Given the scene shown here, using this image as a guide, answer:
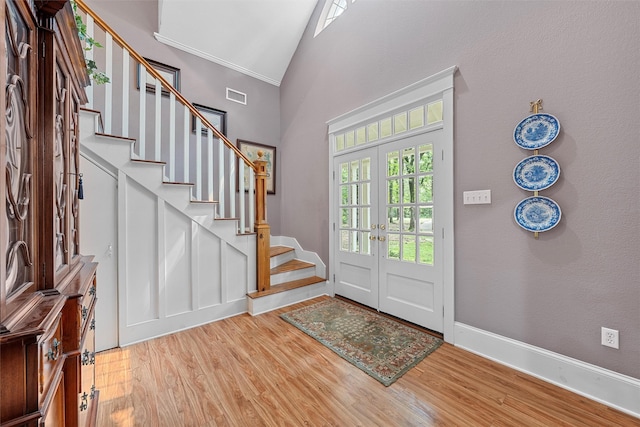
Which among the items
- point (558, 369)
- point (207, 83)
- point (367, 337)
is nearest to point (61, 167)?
point (367, 337)

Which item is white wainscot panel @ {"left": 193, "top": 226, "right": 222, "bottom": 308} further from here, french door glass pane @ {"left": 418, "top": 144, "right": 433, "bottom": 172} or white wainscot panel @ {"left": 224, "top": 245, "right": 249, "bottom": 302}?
french door glass pane @ {"left": 418, "top": 144, "right": 433, "bottom": 172}

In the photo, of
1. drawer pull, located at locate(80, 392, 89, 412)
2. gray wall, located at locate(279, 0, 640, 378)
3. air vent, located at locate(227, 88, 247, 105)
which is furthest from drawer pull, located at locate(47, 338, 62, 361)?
air vent, located at locate(227, 88, 247, 105)

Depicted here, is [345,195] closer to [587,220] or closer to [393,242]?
[393,242]

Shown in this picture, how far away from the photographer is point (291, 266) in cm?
369

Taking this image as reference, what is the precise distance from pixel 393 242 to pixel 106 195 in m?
2.74

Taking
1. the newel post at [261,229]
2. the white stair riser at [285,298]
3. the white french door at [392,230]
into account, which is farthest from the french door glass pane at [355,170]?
the white stair riser at [285,298]

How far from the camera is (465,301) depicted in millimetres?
2311

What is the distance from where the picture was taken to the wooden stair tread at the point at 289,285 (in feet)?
9.93

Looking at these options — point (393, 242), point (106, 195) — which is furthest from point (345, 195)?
point (106, 195)

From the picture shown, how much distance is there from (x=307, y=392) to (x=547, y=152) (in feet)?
7.78

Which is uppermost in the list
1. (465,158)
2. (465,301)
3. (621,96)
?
(621,96)

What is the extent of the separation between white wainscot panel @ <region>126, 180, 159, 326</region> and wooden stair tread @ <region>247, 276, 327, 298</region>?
3.20 feet

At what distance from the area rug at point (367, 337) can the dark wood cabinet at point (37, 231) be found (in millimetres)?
1675

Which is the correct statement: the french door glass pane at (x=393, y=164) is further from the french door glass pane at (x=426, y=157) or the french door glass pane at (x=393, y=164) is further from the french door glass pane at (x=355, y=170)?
the french door glass pane at (x=355, y=170)
